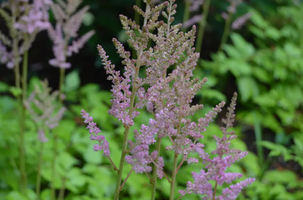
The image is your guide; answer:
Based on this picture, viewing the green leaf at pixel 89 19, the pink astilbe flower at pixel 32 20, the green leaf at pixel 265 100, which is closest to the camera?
the pink astilbe flower at pixel 32 20

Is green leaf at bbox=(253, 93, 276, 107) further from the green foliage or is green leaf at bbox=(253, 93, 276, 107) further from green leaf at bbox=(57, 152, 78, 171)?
green leaf at bbox=(57, 152, 78, 171)

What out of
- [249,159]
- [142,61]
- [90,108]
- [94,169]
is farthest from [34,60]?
[142,61]

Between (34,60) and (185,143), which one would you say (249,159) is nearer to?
(185,143)

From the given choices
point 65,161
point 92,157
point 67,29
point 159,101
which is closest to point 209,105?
point 92,157

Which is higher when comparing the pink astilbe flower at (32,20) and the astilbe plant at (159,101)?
the pink astilbe flower at (32,20)

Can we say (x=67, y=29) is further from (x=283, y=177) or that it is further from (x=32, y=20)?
(x=283, y=177)

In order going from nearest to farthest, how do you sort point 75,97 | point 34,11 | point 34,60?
1. point 34,11
2. point 75,97
3. point 34,60

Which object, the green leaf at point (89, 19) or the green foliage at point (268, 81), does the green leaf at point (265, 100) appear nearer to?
the green foliage at point (268, 81)

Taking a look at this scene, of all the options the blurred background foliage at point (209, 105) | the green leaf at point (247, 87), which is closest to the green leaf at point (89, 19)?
the blurred background foliage at point (209, 105)
